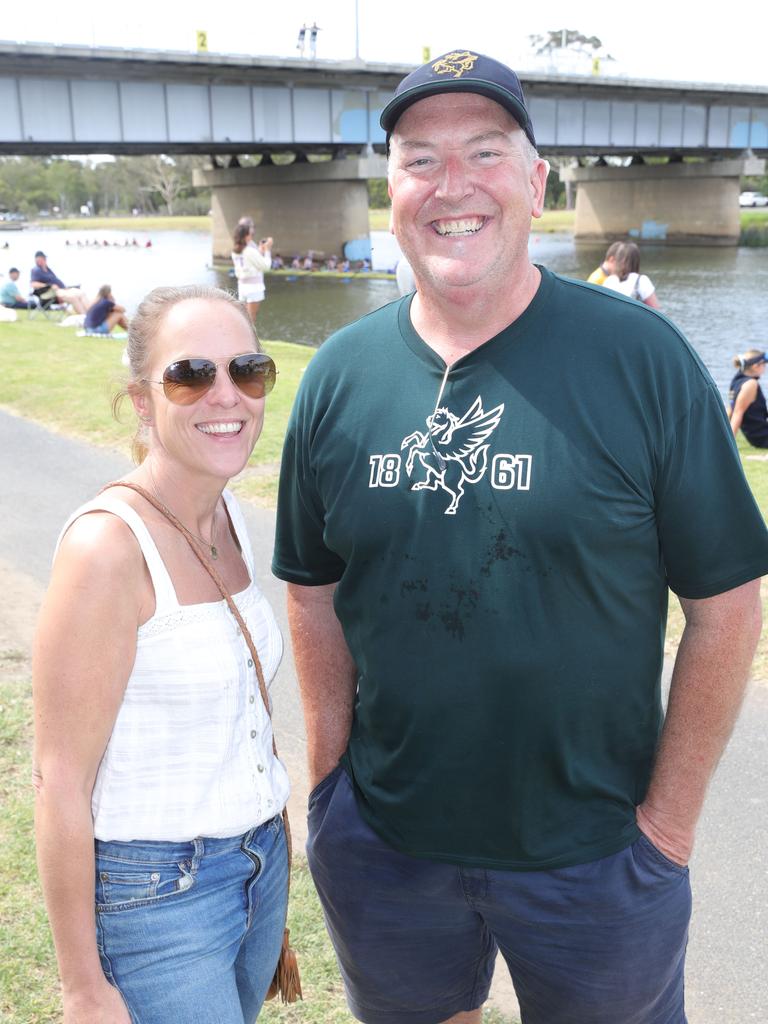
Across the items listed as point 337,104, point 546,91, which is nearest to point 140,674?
point 337,104

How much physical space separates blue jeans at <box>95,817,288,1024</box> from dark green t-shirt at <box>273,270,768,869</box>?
0.45 meters

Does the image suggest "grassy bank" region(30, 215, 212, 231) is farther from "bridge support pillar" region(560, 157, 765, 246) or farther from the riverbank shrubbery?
the riverbank shrubbery

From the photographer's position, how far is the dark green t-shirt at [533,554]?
212 centimetres

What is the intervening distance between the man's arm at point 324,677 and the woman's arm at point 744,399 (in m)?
9.65

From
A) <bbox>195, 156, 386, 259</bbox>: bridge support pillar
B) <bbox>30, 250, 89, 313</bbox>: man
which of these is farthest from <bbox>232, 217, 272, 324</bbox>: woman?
<bbox>195, 156, 386, 259</bbox>: bridge support pillar

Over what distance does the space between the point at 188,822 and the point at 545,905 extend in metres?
0.80

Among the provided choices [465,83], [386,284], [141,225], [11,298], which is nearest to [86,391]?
[465,83]

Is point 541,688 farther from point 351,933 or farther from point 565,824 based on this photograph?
point 351,933

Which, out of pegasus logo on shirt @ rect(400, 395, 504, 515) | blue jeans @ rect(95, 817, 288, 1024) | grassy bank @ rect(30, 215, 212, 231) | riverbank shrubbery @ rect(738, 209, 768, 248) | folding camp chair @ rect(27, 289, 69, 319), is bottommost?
grassy bank @ rect(30, 215, 212, 231)

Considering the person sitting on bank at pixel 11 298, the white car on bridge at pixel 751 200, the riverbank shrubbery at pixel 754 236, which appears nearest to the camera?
the person sitting on bank at pixel 11 298

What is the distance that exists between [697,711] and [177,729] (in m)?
1.12

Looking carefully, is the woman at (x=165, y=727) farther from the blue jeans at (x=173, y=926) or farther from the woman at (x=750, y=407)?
the woman at (x=750, y=407)

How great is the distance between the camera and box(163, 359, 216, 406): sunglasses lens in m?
2.21

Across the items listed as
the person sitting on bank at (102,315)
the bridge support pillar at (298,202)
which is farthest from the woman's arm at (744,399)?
the bridge support pillar at (298,202)
